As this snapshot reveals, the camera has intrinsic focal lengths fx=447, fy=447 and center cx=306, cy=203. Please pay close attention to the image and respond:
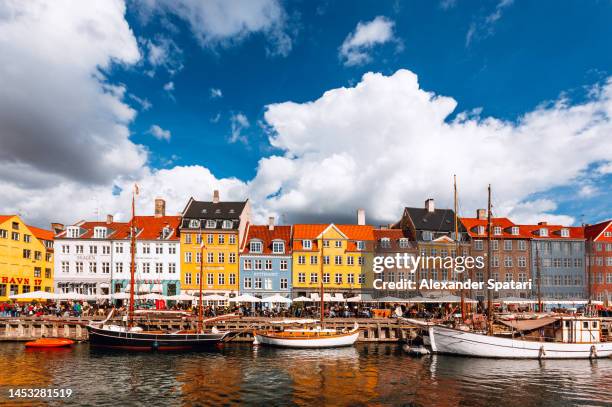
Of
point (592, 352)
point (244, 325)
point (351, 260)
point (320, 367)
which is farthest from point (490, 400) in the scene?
point (351, 260)

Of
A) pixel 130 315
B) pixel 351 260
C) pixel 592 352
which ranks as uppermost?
pixel 351 260

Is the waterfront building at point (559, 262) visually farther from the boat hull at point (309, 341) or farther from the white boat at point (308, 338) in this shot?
A: the boat hull at point (309, 341)

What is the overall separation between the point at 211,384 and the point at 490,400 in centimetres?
1556

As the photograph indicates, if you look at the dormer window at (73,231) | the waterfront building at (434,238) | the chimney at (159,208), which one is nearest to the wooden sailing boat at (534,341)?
the waterfront building at (434,238)

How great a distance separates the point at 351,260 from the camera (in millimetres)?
64375

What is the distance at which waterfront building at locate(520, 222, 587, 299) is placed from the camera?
68250 mm

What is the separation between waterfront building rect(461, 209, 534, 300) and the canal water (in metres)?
30.9

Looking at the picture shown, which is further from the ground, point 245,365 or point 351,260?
point 351,260

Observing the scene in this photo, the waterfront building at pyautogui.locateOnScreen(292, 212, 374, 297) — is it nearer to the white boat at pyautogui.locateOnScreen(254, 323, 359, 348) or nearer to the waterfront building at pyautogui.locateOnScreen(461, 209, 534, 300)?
the waterfront building at pyautogui.locateOnScreen(461, 209, 534, 300)

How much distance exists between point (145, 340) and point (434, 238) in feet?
144

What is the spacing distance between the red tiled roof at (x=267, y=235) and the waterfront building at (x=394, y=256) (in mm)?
13256

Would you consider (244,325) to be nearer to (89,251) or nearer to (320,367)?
(320,367)

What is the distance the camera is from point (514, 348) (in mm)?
36500

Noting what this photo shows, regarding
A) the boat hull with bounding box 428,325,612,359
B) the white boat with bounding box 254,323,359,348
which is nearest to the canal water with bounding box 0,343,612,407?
the boat hull with bounding box 428,325,612,359
